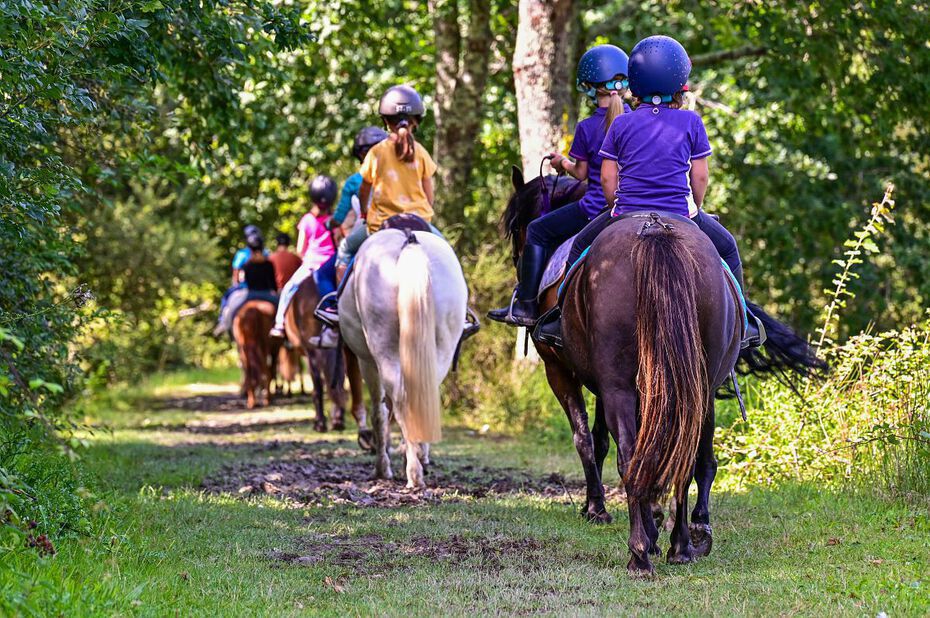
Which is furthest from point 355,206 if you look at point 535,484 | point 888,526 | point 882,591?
point 882,591

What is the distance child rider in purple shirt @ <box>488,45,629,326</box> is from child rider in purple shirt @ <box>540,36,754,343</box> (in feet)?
3.48

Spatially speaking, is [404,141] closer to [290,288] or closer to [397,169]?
[397,169]

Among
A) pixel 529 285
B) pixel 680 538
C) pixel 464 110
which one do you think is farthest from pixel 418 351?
pixel 464 110

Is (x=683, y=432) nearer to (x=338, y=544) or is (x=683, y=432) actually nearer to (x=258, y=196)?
(x=338, y=544)

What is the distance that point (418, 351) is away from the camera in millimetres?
8484

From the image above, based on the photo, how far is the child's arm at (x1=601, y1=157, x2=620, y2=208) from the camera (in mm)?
6543

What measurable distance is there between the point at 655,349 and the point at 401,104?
445cm

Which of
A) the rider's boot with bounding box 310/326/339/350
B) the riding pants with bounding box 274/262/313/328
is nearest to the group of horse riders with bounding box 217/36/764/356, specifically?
the rider's boot with bounding box 310/326/339/350

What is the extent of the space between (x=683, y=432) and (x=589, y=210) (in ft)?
7.78

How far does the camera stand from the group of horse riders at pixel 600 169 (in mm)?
6379

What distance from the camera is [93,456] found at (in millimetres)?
10867

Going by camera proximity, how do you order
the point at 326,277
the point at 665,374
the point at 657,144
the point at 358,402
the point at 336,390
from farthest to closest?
1. the point at 336,390
2. the point at 326,277
3. the point at 358,402
4. the point at 657,144
5. the point at 665,374

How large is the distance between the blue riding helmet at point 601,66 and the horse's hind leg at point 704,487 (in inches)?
97.8

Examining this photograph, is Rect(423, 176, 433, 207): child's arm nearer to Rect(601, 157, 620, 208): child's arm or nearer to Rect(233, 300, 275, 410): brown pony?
Rect(601, 157, 620, 208): child's arm
